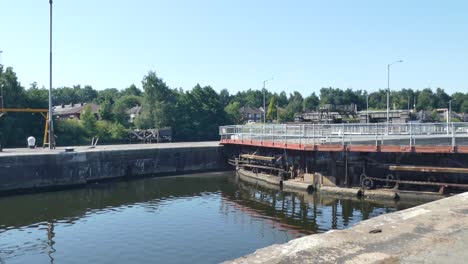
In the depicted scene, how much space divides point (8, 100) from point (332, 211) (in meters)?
45.4

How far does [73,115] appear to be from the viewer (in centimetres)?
9475

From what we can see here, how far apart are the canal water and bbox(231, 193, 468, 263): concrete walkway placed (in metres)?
5.35

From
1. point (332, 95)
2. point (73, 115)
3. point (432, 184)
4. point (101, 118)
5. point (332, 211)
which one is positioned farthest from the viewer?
point (332, 95)

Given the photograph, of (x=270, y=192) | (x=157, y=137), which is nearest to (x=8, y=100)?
(x=157, y=137)

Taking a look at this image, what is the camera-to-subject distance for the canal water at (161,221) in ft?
54.1

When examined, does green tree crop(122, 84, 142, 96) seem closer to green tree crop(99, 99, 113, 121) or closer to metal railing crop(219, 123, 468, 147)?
green tree crop(99, 99, 113, 121)

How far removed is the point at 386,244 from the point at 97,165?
29088 mm

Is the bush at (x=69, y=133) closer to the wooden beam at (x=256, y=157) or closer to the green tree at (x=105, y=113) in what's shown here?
the green tree at (x=105, y=113)

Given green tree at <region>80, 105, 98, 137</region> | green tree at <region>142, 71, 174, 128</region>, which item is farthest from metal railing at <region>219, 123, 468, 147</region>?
green tree at <region>142, 71, 174, 128</region>

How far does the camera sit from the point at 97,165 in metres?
35.8

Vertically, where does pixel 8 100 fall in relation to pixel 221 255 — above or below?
above

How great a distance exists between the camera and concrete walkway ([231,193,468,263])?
380 inches

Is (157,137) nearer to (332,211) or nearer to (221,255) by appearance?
(332,211)

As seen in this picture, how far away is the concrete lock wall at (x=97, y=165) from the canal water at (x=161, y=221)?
1845 millimetres
